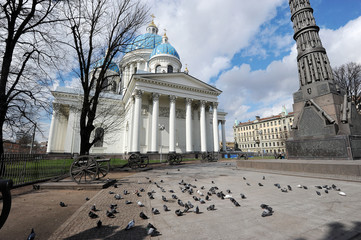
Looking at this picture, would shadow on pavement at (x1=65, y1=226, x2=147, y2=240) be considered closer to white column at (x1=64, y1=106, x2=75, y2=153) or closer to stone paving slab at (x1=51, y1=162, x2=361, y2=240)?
stone paving slab at (x1=51, y1=162, x2=361, y2=240)

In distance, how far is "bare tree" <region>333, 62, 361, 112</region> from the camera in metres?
21.1

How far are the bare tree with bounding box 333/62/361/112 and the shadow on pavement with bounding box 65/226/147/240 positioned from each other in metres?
29.1

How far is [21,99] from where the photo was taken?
8969 millimetres

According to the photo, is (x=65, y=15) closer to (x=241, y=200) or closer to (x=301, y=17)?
(x=241, y=200)

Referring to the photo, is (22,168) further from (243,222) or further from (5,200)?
(243,222)

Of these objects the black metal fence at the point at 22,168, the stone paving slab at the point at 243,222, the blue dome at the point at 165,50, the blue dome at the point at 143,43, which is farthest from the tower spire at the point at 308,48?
the blue dome at the point at 165,50

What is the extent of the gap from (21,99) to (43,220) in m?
9.20

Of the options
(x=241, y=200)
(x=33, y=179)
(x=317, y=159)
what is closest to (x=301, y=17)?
(x=317, y=159)

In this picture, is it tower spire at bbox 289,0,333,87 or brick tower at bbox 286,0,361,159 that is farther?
tower spire at bbox 289,0,333,87

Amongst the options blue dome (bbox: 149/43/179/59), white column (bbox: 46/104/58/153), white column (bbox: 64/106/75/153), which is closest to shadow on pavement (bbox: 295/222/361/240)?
white column (bbox: 64/106/75/153)

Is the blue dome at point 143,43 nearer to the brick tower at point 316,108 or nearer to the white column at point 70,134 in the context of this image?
the brick tower at point 316,108

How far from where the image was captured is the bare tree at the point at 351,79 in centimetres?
2109

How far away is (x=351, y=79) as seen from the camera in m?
21.4

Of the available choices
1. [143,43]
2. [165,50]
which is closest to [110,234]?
[143,43]
